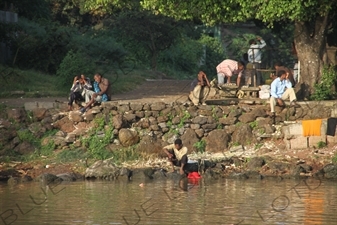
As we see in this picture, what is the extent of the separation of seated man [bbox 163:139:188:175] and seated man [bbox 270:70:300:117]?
3.10 metres

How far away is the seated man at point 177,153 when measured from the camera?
22234 mm

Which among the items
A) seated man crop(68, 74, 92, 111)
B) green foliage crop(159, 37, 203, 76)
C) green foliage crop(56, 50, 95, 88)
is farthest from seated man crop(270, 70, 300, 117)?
green foliage crop(159, 37, 203, 76)

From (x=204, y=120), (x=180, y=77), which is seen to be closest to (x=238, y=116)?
(x=204, y=120)

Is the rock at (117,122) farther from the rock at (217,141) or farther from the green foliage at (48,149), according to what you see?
the rock at (217,141)

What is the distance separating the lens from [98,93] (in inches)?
980

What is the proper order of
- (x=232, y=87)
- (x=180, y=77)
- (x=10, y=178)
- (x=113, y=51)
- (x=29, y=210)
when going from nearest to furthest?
(x=29, y=210)
(x=10, y=178)
(x=232, y=87)
(x=113, y=51)
(x=180, y=77)

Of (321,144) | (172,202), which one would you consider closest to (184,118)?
(321,144)

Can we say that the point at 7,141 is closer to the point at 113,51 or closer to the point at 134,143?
the point at 134,143

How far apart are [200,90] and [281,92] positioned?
1966mm

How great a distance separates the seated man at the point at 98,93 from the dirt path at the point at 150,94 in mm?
1521

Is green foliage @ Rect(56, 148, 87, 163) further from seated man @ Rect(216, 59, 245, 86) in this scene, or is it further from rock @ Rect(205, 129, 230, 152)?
seated man @ Rect(216, 59, 245, 86)

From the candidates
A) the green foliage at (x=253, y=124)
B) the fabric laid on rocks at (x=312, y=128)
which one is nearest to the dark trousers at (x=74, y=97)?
the green foliage at (x=253, y=124)

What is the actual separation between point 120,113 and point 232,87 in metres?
3.12

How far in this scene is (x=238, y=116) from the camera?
2456 cm
